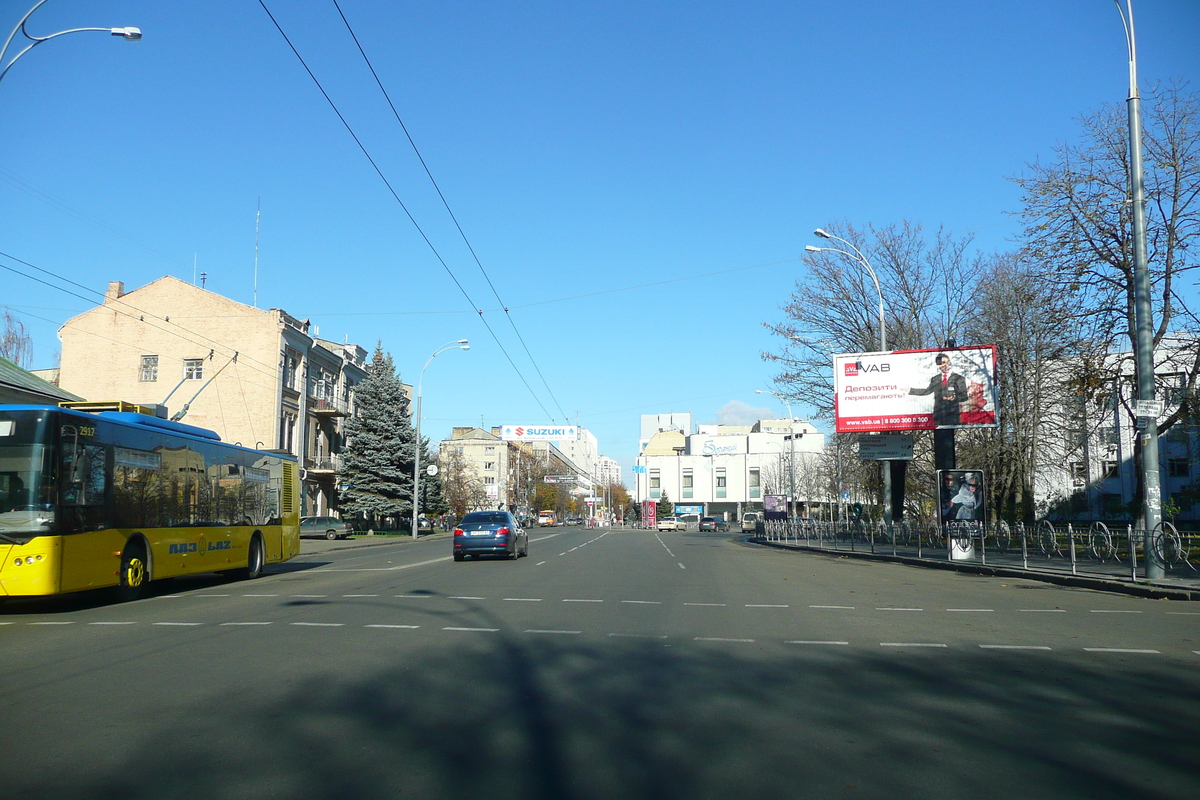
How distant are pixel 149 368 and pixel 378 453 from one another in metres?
13.7

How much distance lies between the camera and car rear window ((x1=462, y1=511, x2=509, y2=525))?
27234mm

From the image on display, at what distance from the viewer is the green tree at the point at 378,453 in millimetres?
56094

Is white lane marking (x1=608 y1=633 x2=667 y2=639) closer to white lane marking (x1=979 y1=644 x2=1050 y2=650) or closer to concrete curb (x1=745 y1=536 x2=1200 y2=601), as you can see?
white lane marking (x1=979 y1=644 x2=1050 y2=650)

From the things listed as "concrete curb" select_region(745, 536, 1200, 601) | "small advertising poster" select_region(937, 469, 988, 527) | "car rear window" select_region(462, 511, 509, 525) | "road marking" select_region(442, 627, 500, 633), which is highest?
"small advertising poster" select_region(937, 469, 988, 527)

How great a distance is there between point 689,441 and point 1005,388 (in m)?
97.6

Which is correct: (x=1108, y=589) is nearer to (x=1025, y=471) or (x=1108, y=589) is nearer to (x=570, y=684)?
(x=570, y=684)

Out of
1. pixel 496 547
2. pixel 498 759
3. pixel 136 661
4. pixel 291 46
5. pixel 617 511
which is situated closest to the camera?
pixel 498 759

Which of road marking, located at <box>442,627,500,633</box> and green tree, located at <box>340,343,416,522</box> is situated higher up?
green tree, located at <box>340,343,416,522</box>

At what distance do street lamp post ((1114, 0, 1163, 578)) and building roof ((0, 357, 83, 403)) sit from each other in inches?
1092

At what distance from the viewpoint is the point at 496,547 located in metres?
26.7

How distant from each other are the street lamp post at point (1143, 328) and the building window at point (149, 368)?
4844 centimetres

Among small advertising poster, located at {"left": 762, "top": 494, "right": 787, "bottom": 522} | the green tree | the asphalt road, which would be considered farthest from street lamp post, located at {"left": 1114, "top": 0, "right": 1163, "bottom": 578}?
small advertising poster, located at {"left": 762, "top": 494, "right": 787, "bottom": 522}

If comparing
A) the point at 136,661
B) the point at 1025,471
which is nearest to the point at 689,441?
the point at 1025,471

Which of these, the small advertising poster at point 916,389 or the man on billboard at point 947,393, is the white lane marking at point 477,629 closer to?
the small advertising poster at point 916,389
